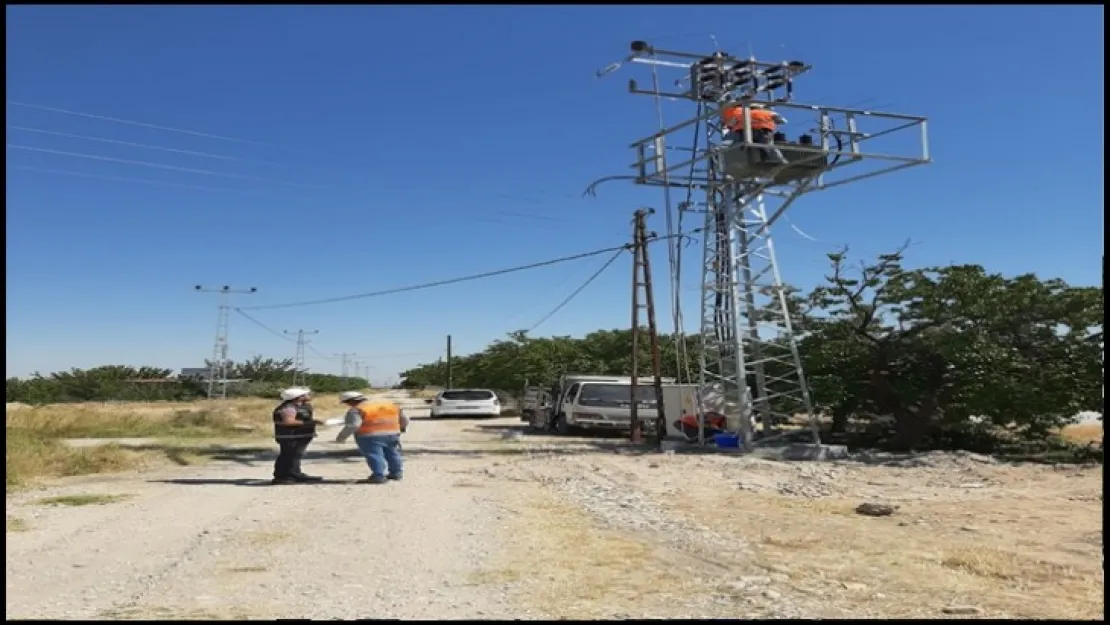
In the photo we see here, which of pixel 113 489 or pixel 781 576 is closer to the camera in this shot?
pixel 781 576

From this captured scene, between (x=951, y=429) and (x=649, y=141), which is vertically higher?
(x=649, y=141)

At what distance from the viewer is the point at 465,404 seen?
127ft

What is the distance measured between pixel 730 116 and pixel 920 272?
214 inches

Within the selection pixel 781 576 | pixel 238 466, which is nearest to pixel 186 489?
pixel 238 466

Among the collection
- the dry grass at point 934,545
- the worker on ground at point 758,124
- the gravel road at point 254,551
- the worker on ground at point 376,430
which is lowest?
the dry grass at point 934,545

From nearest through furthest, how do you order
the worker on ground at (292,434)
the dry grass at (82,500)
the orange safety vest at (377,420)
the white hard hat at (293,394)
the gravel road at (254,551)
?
the gravel road at (254,551)
the dry grass at (82,500)
the orange safety vest at (377,420)
the worker on ground at (292,434)
the white hard hat at (293,394)

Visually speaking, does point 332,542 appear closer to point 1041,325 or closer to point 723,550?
point 723,550

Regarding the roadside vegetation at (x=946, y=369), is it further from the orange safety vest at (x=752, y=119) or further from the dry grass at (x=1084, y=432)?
the orange safety vest at (x=752, y=119)

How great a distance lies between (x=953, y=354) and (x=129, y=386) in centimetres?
9322

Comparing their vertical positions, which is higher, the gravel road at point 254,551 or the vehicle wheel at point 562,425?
the vehicle wheel at point 562,425

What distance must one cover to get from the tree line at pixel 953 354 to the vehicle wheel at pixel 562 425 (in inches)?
314

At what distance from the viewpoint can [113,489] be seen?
12406 mm

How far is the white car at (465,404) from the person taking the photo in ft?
126

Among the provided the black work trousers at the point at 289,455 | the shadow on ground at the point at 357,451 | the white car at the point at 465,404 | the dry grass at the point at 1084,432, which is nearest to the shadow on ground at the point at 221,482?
the black work trousers at the point at 289,455
